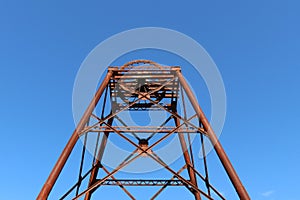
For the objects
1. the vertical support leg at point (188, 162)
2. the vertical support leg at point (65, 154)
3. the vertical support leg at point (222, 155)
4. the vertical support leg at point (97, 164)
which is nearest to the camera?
the vertical support leg at point (65, 154)

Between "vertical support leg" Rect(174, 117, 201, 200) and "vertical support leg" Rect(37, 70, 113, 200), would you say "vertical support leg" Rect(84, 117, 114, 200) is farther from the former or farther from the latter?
"vertical support leg" Rect(174, 117, 201, 200)

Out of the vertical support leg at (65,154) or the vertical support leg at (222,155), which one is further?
the vertical support leg at (222,155)

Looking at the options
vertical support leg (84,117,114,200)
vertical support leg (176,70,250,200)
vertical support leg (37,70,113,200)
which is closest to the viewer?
vertical support leg (37,70,113,200)

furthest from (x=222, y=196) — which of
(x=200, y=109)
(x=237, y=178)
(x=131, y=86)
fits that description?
(x=131, y=86)

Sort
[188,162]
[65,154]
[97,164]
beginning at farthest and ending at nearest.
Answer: [188,162] → [97,164] → [65,154]

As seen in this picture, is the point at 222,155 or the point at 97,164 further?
the point at 97,164

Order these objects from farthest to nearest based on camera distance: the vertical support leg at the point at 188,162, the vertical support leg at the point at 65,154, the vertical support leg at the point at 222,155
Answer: the vertical support leg at the point at 188,162 → the vertical support leg at the point at 222,155 → the vertical support leg at the point at 65,154

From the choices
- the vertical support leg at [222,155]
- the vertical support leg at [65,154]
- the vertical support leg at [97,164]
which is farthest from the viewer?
the vertical support leg at [97,164]

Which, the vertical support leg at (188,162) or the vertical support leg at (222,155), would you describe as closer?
the vertical support leg at (222,155)

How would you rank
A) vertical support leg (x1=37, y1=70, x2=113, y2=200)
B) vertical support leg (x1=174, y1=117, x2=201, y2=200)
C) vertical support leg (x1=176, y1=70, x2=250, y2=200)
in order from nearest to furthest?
vertical support leg (x1=37, y1=70, x2=113, y2=200) < vertical support leg (x1=176, y1=70, x2=250, y2=200) < vertical support leg (x1=174, y1=117, x2=201, y2=200)

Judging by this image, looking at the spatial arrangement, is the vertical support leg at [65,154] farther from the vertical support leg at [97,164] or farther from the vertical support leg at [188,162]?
the vertical support leg at [188,162]

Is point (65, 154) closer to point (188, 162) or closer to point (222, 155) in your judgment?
point (222, 155)

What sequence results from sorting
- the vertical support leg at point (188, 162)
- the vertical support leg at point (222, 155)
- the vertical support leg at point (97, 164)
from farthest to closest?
the vertical support leg at point (188, 162)
the vertical support leg at point (97, 164)
the vertical support leg at point (222, 155)

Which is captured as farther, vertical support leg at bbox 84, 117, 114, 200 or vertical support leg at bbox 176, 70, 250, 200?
vertical support leg at bbox 84, 117, 114, 200
